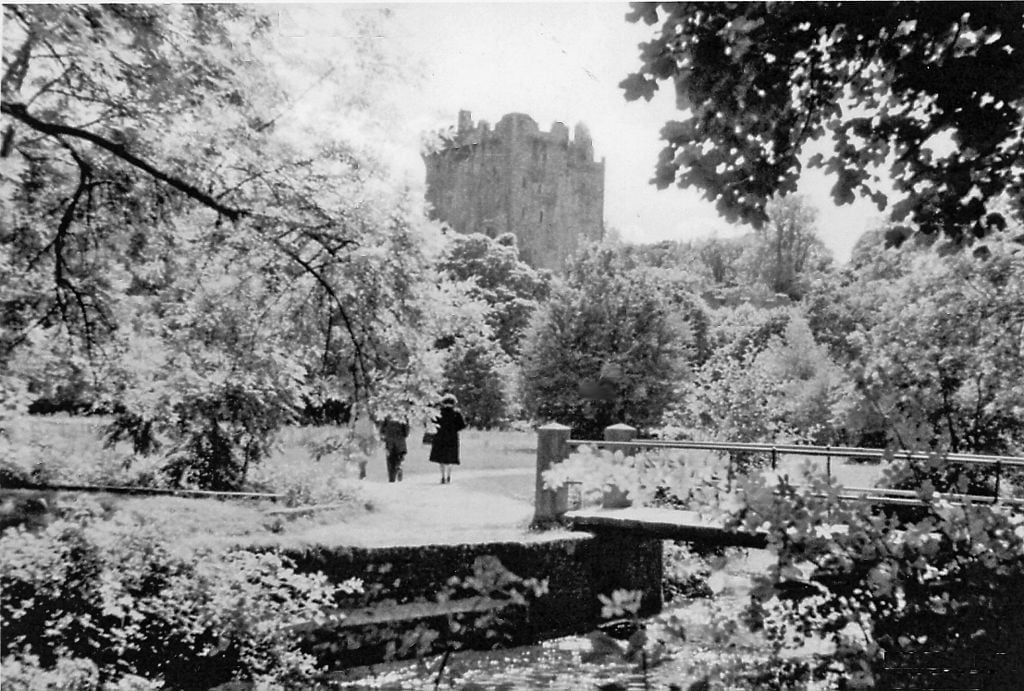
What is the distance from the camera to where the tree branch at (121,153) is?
3590 mm

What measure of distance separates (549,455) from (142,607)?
459 centimetres

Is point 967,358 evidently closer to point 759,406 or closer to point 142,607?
point 759,406

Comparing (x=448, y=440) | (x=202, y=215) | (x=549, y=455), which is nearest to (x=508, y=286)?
(x=448, y=440)

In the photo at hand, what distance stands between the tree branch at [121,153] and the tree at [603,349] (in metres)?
14.8

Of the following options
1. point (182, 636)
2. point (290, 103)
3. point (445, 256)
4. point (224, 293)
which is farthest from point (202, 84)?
point (182, 636)

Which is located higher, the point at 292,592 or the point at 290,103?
the point at 290,103

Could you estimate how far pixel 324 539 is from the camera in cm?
629

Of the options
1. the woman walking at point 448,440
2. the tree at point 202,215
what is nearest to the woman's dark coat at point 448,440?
the woman walking at point 448,440

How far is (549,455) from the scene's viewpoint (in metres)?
8.16

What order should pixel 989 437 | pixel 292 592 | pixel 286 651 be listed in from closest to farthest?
pixel 286 651 → pixel 292 592 → pixel 989 437

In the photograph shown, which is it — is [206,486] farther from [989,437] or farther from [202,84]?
[989,437]

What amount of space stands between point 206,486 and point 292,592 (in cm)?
266

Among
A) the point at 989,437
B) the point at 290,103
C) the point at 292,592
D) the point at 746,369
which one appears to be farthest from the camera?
the point at 746,369

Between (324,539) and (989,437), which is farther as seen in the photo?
(989,437)
